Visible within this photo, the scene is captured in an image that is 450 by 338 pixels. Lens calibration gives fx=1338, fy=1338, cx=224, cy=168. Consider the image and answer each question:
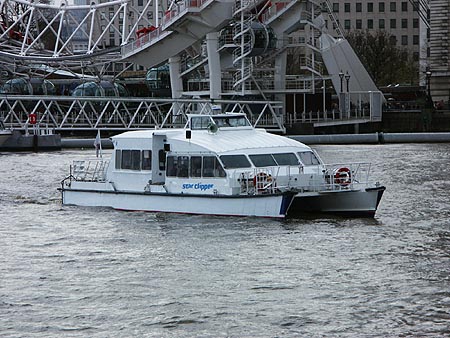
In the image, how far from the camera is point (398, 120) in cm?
9531

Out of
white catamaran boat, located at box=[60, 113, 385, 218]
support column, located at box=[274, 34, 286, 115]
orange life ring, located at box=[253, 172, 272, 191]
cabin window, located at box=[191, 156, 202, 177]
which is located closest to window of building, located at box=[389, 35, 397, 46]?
support column, located at box=[274, 34, 286, 115]

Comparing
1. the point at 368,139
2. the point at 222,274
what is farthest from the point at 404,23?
the point at 222,274

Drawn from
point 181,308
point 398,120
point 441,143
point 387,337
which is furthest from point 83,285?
point 398,120

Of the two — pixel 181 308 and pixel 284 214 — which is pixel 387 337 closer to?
pixel 181 308

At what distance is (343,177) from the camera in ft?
127

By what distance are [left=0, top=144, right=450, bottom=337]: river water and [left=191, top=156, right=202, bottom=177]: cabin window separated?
4.51 feet

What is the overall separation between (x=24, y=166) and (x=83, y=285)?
124 ft

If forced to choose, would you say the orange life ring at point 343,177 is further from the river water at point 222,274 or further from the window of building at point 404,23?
the window of building at point 404,23

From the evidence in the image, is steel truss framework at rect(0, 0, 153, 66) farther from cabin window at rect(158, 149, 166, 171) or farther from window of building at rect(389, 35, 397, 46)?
cabin window at rect(158, 149, 166, 171)

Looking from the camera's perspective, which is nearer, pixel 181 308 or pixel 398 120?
pixel 181 308

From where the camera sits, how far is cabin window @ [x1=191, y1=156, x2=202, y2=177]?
130 ft

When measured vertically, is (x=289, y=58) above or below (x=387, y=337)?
above

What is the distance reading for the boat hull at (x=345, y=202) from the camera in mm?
38625

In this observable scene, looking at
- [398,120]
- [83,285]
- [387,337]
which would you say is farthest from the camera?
[398,120]
